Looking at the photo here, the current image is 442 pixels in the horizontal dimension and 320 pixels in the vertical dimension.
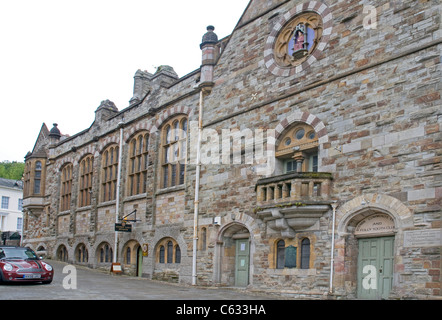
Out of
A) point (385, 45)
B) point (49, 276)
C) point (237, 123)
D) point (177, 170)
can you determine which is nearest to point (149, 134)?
point (177, 170)

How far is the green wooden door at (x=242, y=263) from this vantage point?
1862cm

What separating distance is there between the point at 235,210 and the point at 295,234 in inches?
118

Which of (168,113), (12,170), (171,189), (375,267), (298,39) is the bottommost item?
(375,267)

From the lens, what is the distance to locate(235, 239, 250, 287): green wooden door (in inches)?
733

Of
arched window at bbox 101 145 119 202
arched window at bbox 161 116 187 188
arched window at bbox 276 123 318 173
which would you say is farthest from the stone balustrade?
arched window at bbox 101 145 119 202

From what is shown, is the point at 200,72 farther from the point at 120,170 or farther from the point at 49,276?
the point at 49,276

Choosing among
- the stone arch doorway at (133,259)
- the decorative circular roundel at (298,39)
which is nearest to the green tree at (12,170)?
the stone arch doorway at (133,259)

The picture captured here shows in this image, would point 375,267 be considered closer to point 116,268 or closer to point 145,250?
point 145,250

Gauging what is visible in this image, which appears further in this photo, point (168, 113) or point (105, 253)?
point (105, 253)

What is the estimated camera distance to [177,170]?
22719 millimetres

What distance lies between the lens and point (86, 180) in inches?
1209

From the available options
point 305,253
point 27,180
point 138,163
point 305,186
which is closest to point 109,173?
point 138,163

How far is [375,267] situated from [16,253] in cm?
1153

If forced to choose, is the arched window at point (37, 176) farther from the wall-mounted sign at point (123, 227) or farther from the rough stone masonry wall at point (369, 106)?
the rough stone masonry wall at point (369, 106)
